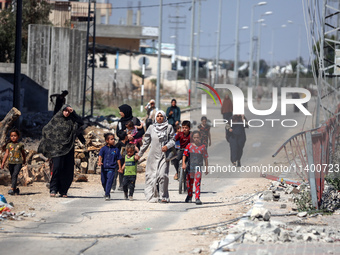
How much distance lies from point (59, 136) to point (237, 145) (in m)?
5.73

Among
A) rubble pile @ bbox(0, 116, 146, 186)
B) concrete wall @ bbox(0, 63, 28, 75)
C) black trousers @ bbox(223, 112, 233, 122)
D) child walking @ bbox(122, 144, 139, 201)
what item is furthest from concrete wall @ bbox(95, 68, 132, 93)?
child walking @ bbox(122, 144, 139, 201)

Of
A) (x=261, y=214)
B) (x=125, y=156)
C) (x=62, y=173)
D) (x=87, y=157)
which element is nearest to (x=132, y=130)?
(x=125, y=156)

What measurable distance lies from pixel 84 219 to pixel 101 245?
5.91ft

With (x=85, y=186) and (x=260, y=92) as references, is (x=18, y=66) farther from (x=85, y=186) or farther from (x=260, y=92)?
(x=260, y=92)

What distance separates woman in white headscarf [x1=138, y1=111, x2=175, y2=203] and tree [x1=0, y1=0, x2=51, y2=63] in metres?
29.4

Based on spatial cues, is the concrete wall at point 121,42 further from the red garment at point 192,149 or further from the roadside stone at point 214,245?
the roadside stone at point 214,245

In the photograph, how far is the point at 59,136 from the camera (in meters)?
11.5

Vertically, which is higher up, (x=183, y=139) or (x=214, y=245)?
(x=183, y=139)

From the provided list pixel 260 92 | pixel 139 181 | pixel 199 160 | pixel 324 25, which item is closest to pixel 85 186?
pixel 139 181

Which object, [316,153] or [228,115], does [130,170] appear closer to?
[316,153]

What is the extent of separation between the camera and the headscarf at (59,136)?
11.5 m

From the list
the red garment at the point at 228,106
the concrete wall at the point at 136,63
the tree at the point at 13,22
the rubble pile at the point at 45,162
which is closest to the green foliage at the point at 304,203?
the rubble pile at the point at 45,162

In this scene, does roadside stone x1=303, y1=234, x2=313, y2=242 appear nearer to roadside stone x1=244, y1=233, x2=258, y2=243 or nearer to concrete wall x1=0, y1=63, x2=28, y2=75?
roadside stone x1=244, y1=233, x2=258, y2=243

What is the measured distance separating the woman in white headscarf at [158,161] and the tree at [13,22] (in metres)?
29.4
